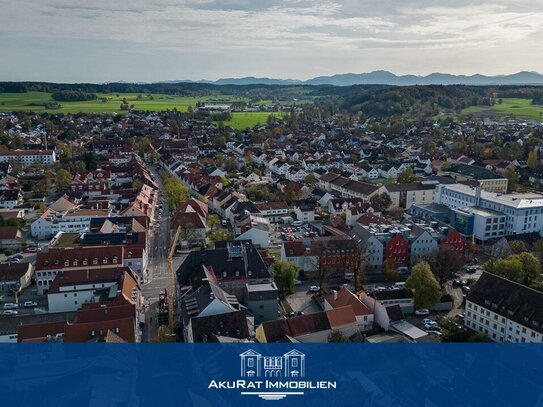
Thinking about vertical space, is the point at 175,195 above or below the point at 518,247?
above

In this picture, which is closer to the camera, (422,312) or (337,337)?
(337,337)

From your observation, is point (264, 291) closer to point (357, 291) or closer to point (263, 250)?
point (357, 291)

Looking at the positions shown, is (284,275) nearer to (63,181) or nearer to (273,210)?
(273,210)

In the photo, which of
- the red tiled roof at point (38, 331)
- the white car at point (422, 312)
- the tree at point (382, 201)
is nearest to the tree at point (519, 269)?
the white car at point (422, 312)

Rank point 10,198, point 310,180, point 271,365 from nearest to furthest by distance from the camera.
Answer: point 271,365 < point 10,198 < point 310,180

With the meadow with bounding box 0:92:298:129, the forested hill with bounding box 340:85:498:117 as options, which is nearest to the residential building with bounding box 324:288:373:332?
the meadow with bounding box 0:92:298:129

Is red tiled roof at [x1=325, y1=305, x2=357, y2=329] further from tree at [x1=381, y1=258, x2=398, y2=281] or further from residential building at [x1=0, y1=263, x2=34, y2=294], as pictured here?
residential building at [x1=0, y1=263, x2=34, y2=294]

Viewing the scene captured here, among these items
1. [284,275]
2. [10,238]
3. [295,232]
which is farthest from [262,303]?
[10,238]
